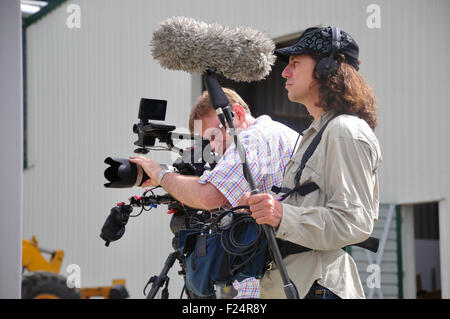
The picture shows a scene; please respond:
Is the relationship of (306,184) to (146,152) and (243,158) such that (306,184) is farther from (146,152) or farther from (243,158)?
(146,152)

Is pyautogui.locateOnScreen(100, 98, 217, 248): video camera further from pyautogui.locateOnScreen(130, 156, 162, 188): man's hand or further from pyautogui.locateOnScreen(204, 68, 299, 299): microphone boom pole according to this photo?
pyautogui.locateOnScreen(204, 68, 299, 299): microphone boom pole

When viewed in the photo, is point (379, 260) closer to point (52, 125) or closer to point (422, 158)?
point (422, 158)

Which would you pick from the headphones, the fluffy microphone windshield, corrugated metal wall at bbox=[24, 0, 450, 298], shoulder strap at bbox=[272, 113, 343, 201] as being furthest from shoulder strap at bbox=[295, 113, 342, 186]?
corrugated metal wall at bbox=[24, 0, 450, 298]

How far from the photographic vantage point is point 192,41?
81.6 inches

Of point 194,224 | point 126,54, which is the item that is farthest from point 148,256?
point 194,224

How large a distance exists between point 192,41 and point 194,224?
1156mm

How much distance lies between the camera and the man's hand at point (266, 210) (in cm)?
189

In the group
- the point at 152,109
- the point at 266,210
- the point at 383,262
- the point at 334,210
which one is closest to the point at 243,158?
the point at 266,210

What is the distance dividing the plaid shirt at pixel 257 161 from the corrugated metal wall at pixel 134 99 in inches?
139

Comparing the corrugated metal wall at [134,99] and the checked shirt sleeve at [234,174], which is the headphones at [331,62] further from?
the corrugated metal wall at [134,99]

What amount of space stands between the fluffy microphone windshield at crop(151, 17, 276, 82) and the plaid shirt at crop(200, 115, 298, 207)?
0.37 meters

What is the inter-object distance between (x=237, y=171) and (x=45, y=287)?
4.49 meters

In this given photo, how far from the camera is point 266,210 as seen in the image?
189 cm
